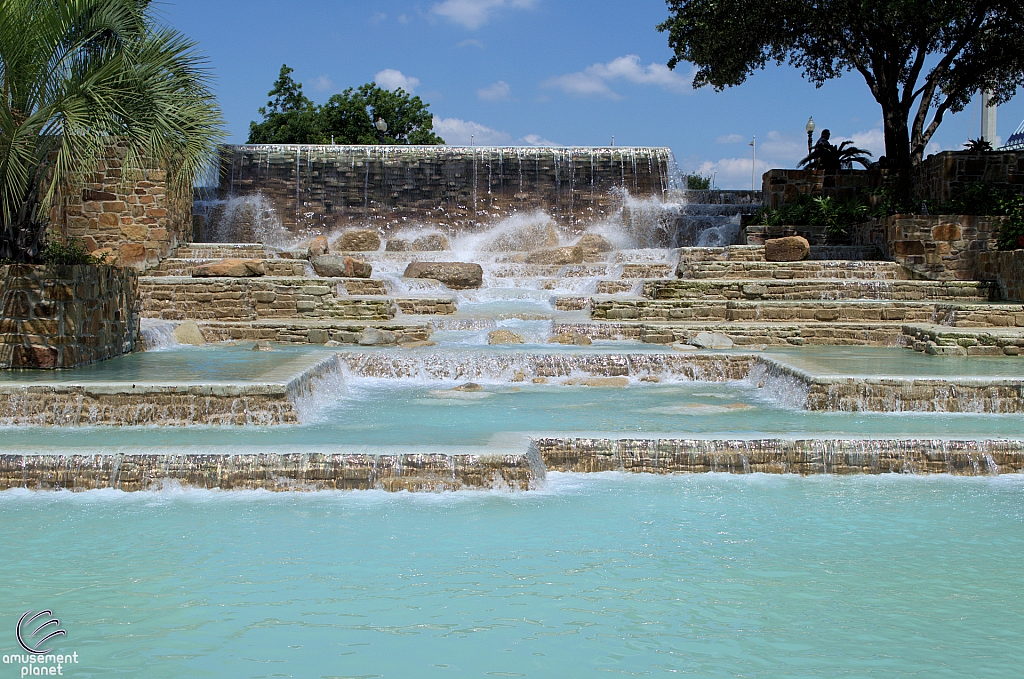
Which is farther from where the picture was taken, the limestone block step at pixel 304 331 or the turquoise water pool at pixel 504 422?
the limestone block step at pixel 304 331

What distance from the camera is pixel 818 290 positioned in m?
12.9

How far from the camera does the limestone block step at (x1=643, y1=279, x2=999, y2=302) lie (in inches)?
501

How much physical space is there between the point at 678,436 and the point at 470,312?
23.0ft

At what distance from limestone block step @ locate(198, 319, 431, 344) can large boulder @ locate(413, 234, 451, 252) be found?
862 centimetres

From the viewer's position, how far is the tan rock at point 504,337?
1059 cm

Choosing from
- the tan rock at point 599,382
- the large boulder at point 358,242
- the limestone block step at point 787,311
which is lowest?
the tan rock at point 599,382

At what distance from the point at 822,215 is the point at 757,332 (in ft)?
26.2

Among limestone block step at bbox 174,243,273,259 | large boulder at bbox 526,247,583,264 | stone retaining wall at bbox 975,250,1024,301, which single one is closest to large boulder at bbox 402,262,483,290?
large boulder at bbox 526,247,583,264

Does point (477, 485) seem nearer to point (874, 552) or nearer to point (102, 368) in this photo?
point (874, 552)

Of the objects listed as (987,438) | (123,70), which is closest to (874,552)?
(987,438)

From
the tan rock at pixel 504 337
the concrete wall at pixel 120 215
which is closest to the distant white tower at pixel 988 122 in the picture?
the tan rock at pixel 504 337

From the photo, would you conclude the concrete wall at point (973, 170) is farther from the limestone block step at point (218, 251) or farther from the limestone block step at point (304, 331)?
the limestone block step at point (218, 251)

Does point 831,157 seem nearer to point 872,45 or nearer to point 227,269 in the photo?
point 872,45

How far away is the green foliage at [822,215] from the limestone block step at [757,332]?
6.76 meters
